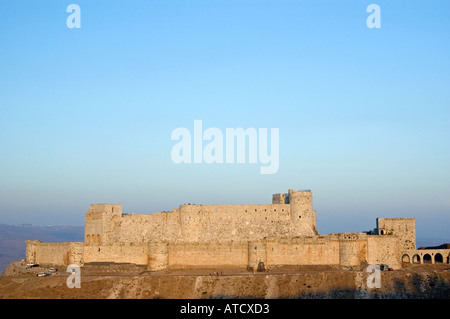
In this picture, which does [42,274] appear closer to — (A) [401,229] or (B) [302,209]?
(B) [302,209]

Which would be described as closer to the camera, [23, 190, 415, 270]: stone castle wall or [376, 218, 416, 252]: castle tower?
[23, 190, 415, 270]: stone castle wall

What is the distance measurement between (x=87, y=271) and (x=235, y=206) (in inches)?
726

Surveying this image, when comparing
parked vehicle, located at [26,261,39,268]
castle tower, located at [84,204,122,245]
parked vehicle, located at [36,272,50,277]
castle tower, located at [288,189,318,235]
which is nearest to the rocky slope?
parked vehicle, located at [36,272,50,277]

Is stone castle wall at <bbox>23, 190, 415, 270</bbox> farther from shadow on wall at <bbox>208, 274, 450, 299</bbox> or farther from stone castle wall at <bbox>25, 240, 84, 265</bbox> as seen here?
shadow on wall at <bbox>208, 274, 450, 299</bbox>

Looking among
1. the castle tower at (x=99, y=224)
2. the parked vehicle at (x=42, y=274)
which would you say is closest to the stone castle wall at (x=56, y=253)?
the castle tower at (x=99, y=224)

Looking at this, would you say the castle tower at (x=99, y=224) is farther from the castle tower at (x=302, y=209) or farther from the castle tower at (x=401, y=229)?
the castle tower at (x=401, y=229)

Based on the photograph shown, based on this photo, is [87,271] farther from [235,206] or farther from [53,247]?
[235,206]

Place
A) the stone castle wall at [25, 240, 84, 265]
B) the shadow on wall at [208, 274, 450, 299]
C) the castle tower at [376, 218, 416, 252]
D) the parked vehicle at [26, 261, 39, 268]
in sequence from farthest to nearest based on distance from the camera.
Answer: the parked vehicle at [26, 261, 39, 268] → the castle tower at [376, 218, 416, 252] → the stone castle wall at [25, 240, 84, 265] → the shadow on wall at [208, 274, 450, 299]

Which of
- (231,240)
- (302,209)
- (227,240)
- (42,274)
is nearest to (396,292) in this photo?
(302,209)

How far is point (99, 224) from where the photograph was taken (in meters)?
84.4

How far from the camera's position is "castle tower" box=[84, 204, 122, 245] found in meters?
84.2

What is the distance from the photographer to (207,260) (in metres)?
78.6

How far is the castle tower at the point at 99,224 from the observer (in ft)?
276

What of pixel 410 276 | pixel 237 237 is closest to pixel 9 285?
pixel 237 237
